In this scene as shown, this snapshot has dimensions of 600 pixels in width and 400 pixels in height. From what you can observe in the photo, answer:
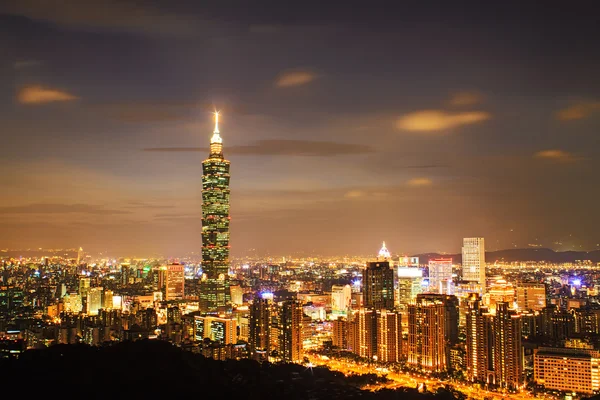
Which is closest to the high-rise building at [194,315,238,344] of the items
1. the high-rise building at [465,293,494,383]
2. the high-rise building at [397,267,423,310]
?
the high-rise building at [465,293,494,383]

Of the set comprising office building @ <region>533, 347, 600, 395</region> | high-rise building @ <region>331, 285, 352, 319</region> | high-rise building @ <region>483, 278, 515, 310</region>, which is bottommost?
office building @ <region>533, 347, 600, 395</region>

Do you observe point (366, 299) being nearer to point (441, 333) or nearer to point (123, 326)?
point (441, 333)

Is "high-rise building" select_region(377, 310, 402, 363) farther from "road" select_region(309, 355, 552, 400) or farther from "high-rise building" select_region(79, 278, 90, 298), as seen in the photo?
"high-rise building" select_region(79, 278, 90, 298)

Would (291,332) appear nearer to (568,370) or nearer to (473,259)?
(568,370)

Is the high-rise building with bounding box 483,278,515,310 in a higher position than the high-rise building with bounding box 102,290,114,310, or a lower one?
higher

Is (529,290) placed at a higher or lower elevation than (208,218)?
lower

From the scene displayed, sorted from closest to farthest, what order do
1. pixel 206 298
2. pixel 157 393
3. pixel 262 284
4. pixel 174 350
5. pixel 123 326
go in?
1. pixel 157 393
2. pixel 174 350
3. pixel 123 326
4. pixel 206 298
5. pixel 262 284

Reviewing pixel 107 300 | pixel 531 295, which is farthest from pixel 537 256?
pixel 107 300

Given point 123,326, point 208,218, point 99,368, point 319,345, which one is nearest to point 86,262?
point 208,218
